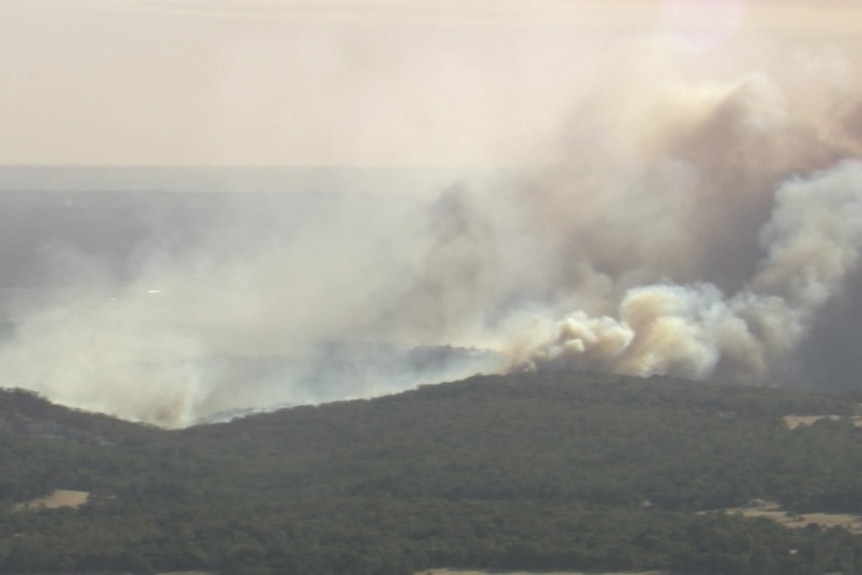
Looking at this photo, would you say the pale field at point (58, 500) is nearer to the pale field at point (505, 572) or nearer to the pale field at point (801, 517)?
the pale field at point (505, 572)

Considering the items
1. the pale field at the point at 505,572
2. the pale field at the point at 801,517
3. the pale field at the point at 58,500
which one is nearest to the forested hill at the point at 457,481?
the pale field at the point at 505,572

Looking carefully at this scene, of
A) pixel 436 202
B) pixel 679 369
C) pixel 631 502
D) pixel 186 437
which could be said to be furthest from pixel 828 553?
pixel 436 202

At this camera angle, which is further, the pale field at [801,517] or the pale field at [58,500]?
the pale field at [58,500]

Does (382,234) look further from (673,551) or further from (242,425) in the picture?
(673,551)

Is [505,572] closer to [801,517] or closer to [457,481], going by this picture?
[457,481]

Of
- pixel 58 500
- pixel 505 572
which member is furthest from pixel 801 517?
pixel 58 500

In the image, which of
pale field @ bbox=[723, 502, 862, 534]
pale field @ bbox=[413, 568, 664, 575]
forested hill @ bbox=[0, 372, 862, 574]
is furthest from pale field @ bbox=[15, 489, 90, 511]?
pale field @ bbox=[723, 502, 862, 534]
